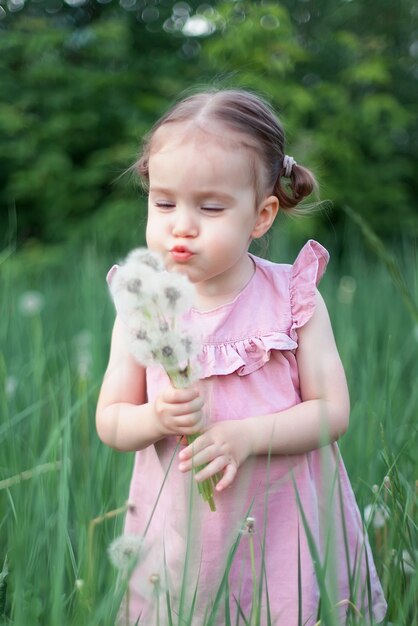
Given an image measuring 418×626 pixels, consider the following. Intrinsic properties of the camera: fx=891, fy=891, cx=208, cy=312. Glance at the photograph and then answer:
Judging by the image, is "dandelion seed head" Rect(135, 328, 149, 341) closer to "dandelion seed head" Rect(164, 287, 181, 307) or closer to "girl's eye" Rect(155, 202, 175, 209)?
"dandelion seed head" Rect(164, 287, 181, 307)

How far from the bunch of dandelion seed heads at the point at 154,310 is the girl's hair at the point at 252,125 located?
0.38m

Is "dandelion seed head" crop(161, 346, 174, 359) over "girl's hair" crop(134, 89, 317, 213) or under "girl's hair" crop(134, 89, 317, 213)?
under

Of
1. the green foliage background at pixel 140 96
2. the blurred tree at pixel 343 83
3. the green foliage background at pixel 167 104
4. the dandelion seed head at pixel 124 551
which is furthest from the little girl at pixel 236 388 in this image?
the green foliage background at pixel 140 96

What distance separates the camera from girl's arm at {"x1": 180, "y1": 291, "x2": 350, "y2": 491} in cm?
115

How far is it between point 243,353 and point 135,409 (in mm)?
174

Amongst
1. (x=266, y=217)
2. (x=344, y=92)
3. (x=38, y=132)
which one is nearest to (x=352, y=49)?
(x=344, y=92)

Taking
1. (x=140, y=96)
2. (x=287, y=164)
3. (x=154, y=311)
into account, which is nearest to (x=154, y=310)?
(x=154, y=311)

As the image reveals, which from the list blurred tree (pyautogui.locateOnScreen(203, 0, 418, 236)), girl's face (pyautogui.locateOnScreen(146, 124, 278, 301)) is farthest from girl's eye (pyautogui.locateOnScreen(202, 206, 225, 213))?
blurred tree (pyautogui.locateOnScreen(203, 0, 418, 236))

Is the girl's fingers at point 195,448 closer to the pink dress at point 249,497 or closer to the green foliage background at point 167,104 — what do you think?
the pink dress at point 249,497

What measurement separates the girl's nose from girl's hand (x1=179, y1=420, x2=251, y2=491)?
27cm

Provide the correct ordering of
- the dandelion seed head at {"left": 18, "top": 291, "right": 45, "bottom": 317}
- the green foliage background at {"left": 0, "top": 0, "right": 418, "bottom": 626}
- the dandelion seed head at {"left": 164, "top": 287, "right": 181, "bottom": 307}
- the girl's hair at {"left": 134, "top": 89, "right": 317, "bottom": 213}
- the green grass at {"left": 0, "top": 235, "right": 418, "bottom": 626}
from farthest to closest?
1. the green foliage background at {"left": 0, "top": 0, "right": 418, "bottom": 626}
2. the dandelion seed head at {"left": 18, "top": 291, "right": 45, "bottom": 317}
3. the girl's hair at {"left": 134, "top": 89, "right": 317, "bottom": 213}
4. the green grass at {"left": 0, "top": 235, "right": 418, "bottom": 626}
5. the dandelion seed head at {"left": 164, "top": 287, "right": 181, "bottom": 307}

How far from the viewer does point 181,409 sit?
109 centimetres

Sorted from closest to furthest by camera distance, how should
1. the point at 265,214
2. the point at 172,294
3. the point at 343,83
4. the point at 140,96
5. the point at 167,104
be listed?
1. the point at 172,294
2. the point at 265,214
3. the point at 167,104
4. the point at 140,96
5. the point at 343,83

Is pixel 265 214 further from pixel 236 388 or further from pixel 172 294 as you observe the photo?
pixel 172 294
